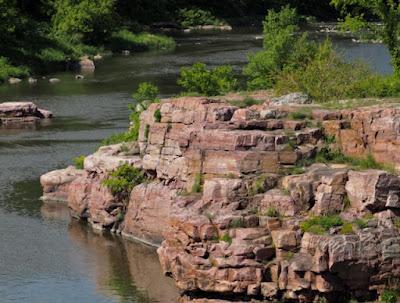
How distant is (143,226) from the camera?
47562mm

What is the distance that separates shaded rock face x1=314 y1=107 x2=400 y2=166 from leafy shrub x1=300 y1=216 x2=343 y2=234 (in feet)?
14.5

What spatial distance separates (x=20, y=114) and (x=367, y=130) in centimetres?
4190

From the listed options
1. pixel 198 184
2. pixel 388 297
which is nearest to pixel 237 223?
pixel 198 184

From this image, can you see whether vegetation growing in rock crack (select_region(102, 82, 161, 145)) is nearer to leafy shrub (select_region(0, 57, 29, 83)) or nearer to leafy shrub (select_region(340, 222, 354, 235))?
leafy shrub (select_region(340, 222, 354, 235))

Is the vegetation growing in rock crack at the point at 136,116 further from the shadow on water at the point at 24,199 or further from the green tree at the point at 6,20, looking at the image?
the green tree at the point at 6,20

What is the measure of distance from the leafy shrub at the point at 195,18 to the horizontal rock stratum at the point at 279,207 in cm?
10605

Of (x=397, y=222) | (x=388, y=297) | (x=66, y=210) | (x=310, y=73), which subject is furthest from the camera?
(x=310, y=73)

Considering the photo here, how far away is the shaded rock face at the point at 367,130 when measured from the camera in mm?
40062

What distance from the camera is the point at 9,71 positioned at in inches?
3974

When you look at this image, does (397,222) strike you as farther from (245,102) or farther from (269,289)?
(245,102)

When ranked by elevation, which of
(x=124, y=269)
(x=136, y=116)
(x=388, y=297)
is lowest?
(x=124, y=269)

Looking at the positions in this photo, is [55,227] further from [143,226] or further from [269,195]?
[269,195]

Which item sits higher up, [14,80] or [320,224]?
[320,224]

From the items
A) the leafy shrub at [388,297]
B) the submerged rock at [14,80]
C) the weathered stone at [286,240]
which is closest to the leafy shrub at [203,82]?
the weathered stone at [286,240]
